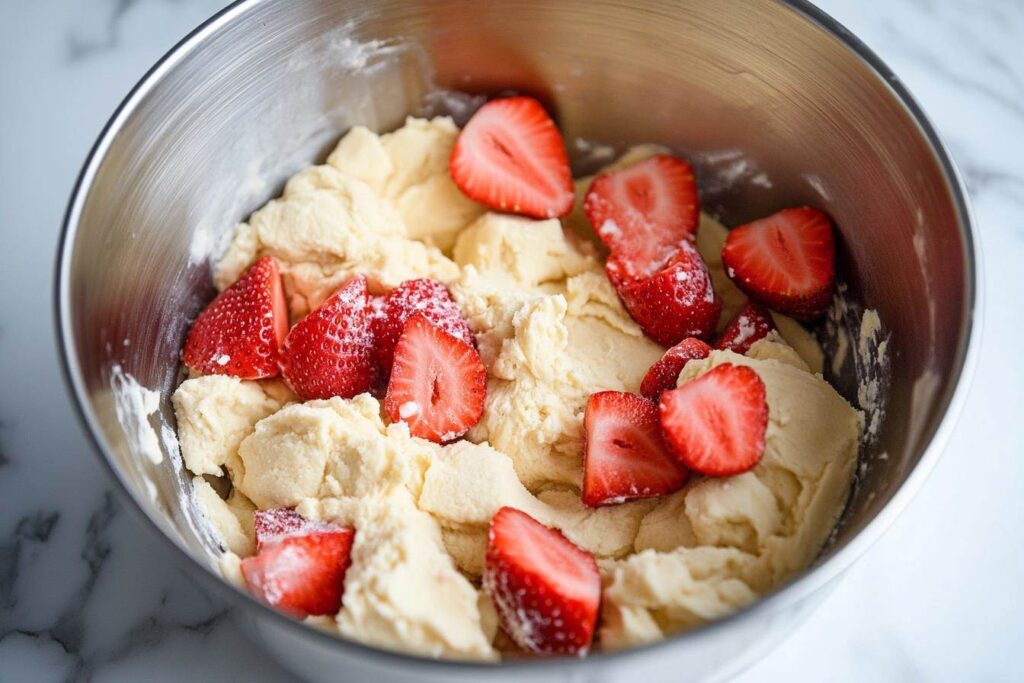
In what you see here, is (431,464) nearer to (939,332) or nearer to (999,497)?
(939,332)

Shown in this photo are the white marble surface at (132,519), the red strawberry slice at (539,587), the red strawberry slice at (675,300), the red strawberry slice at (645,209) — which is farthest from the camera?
the red strawberry slice at (645,209)

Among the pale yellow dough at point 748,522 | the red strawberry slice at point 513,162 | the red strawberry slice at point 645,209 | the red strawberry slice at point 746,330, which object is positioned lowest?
the pale yellow dough at point 748,522

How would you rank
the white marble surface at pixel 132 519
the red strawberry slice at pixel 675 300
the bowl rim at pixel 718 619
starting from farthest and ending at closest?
the red strawberry slice at pixel 675 300
the white marble surface at pixel 132 519
the bowl rim at pixel 718 619

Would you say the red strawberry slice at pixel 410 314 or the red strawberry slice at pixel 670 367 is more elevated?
the red strawberry slice at pixel 410 314

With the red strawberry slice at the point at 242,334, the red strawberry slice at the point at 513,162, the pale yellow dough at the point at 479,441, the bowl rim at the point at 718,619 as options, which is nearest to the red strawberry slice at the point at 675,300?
the pale yellow dough at the point at 479,441

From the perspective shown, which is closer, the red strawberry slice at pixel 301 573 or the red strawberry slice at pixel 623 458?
the red strawberry slice at pixel 301 573

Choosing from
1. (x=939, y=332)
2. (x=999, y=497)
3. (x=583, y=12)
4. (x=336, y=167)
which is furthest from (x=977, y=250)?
(x=336, y=167)

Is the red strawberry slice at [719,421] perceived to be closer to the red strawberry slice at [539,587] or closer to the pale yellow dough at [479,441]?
the pale yellow dough at [479,441]

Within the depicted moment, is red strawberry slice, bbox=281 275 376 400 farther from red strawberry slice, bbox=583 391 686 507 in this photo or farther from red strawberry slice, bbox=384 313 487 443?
red strawberry slice, bbox=583 391 686 507

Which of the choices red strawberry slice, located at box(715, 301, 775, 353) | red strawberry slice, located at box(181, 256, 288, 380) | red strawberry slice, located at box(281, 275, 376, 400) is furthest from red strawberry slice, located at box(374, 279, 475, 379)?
red strawberry slice, located at box(715, 301, 775, 353)
